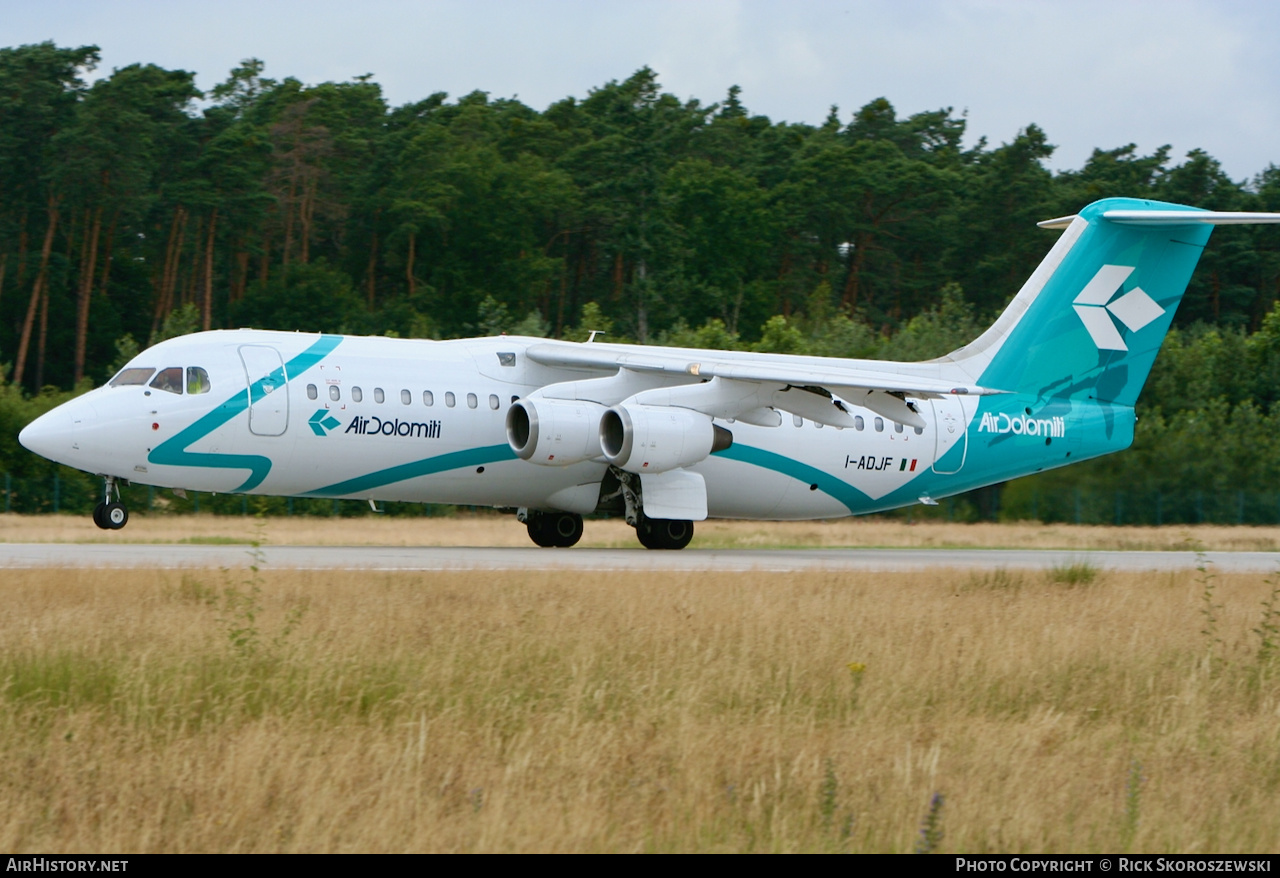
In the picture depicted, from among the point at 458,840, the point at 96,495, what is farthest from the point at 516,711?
the point at 96,495

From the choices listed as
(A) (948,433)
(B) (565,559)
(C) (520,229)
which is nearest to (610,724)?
(B) (565,559)

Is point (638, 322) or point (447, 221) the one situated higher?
point (447, 221)

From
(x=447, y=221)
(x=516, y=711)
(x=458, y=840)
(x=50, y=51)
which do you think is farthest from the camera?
(x=447, y=221)

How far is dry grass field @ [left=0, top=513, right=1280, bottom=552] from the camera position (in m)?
25.5

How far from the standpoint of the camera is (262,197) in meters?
63.9

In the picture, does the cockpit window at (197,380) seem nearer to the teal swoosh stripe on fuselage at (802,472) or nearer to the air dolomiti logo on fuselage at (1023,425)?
the teal swoosh stripe on fuselage at (802,472)

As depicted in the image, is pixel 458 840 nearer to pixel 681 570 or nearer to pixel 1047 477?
pixel 681 570

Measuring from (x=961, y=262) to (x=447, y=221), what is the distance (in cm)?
2819

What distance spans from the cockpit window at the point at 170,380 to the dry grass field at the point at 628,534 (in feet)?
12.8

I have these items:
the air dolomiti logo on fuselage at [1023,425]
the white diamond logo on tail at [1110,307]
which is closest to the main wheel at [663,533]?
the air dolomiti logo on fuselage at [1023,425]

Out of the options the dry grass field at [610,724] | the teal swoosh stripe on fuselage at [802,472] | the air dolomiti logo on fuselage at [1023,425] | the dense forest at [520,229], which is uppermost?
the dense forest at [520,229]

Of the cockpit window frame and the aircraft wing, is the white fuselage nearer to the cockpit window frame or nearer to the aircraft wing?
the cockpit window frame

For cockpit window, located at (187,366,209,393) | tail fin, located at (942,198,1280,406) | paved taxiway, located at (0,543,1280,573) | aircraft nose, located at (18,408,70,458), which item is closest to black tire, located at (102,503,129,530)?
paved taxiway, located at (0,543,1280,573)

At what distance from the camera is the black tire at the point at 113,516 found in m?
19.6
